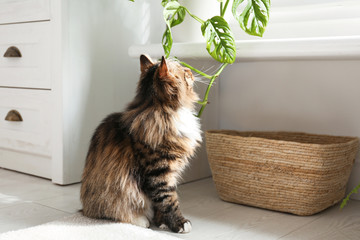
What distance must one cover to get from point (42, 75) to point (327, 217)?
1286mm

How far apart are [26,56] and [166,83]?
0.96 m

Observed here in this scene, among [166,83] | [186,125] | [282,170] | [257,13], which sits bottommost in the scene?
[282,170]

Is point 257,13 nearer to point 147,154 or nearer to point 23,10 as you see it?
point 147,154

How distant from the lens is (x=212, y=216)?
1508 millimetres

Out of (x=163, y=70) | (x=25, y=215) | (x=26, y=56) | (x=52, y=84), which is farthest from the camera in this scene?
(x=26, y=56)

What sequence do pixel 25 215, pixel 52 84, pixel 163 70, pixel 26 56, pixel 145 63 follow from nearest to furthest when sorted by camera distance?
pixel 163 70 → pixel 145 63 → pixel 25 215 → pixel 52 84 → pixel 26 56

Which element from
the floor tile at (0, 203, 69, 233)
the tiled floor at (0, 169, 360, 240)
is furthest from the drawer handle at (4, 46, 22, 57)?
the floor tile at (0, 203, 69, 233)

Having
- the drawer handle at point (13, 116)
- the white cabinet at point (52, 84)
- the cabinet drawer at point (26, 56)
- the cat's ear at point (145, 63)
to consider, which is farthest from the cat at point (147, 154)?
the drawer handle at point (13, 116)

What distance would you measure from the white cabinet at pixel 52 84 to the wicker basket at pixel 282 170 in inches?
23.0

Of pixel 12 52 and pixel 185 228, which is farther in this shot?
pixel 12 52

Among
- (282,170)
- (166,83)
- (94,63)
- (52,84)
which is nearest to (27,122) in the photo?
(52,84)

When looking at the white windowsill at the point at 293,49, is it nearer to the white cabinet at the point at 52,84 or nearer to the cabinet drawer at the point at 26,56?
the white cabinet at the point at 52,84

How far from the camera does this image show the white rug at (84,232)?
1.24 m

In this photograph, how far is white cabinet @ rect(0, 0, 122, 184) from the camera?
1.81 meters
